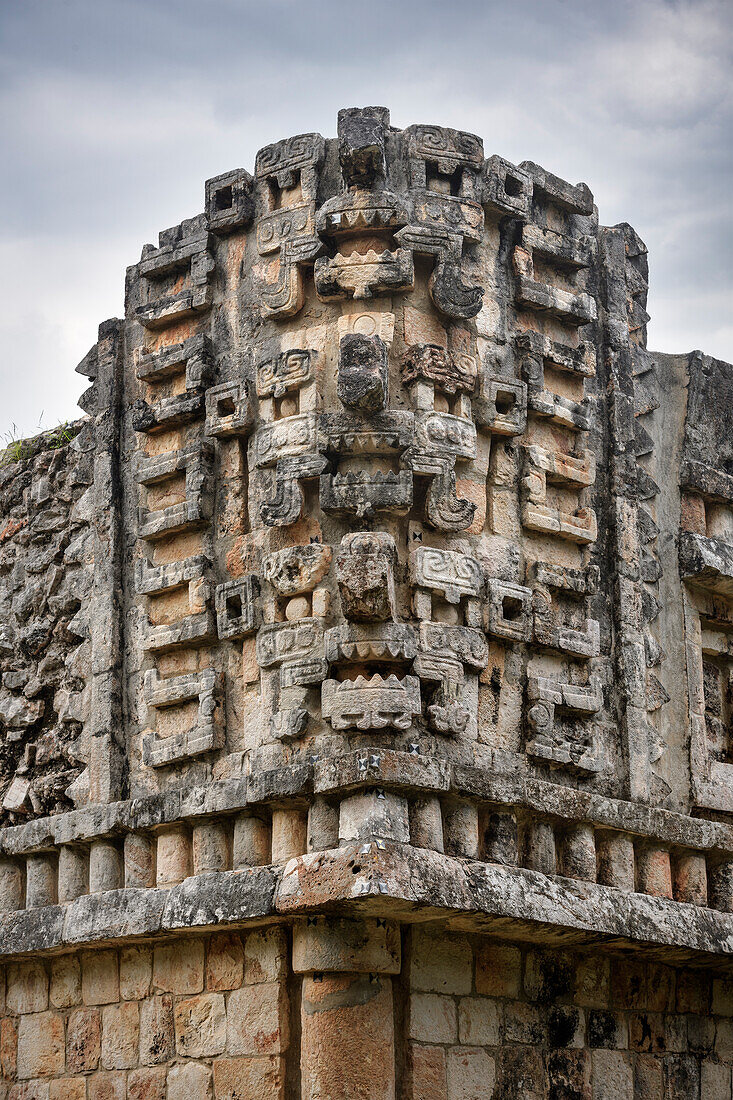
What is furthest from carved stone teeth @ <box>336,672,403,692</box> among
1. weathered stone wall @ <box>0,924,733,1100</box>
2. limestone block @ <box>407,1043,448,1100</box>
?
limestone block @ <box>407,1043,448,1100</box>

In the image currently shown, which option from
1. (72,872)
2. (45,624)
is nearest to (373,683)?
(72,872)

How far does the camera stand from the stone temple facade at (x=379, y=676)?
644 centimetres

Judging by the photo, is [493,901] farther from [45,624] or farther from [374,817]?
[45,624]

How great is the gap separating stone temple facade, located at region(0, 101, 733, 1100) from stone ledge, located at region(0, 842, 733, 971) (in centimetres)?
2

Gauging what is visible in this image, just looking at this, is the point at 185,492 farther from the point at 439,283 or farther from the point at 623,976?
the point at 623,976

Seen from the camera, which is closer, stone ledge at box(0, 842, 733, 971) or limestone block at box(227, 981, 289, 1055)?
stone ledge at box(0, 842, 733, 971)

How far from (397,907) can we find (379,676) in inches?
40.5

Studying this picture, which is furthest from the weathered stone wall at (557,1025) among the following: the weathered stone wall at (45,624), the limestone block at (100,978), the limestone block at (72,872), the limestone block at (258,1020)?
the weathered stone wall at (45,624)

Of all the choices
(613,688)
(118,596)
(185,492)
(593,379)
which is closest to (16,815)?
(118,596)

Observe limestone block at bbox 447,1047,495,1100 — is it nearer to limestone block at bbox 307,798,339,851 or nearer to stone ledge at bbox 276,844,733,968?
stone ledge at bbox 276,844,733,968

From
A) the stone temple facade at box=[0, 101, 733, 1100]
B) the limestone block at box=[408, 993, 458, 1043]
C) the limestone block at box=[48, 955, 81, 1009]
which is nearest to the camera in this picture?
the limestone block at box=[408, 993, 458, 1043]

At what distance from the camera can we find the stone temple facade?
644 cm

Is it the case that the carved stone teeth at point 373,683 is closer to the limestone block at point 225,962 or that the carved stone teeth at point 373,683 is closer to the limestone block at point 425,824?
the limestone block at point 425,824

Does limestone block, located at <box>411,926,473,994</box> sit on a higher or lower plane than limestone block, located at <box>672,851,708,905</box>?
lower
